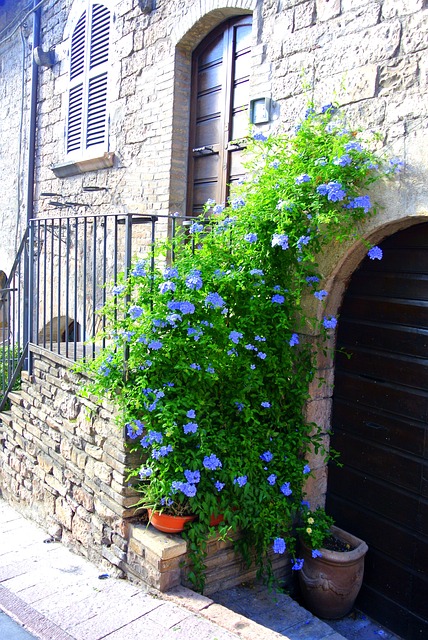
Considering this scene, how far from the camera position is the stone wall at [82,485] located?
10.4 feet

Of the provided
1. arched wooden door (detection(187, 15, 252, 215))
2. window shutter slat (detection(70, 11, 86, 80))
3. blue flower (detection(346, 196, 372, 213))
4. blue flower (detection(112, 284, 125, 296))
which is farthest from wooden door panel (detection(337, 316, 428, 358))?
window shutter slat (detection(70, 11, 86, 80))

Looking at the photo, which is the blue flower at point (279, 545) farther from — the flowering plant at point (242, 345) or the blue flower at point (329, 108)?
the blue flower at point (329, 108)

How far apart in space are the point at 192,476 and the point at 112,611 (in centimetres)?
78

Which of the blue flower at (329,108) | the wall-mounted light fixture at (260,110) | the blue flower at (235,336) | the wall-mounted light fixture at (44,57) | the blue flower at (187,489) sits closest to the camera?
the blue flower at (187,489)

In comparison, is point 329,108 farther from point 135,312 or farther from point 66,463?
point 66,463

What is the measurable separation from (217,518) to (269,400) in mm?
734

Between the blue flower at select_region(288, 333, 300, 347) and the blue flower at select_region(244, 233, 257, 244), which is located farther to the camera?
the blue flower at select_region(288, 333, 300, 347)

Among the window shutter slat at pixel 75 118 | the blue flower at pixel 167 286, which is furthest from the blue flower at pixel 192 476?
the window shutter slat at pixel 75 118

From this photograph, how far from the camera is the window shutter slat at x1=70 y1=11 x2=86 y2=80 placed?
672cm

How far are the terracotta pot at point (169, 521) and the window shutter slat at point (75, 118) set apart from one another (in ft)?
16.3

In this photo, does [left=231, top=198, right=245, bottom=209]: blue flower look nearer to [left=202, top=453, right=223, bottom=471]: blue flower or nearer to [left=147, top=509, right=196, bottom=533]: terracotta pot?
[left=202, top=453, right=223, bottom=471]: blue flower

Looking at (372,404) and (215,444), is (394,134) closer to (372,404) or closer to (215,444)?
(372,404)

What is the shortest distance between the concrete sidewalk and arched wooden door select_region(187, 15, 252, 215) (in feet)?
10.1

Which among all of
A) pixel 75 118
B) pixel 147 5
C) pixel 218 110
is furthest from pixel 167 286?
pixel 75 118
